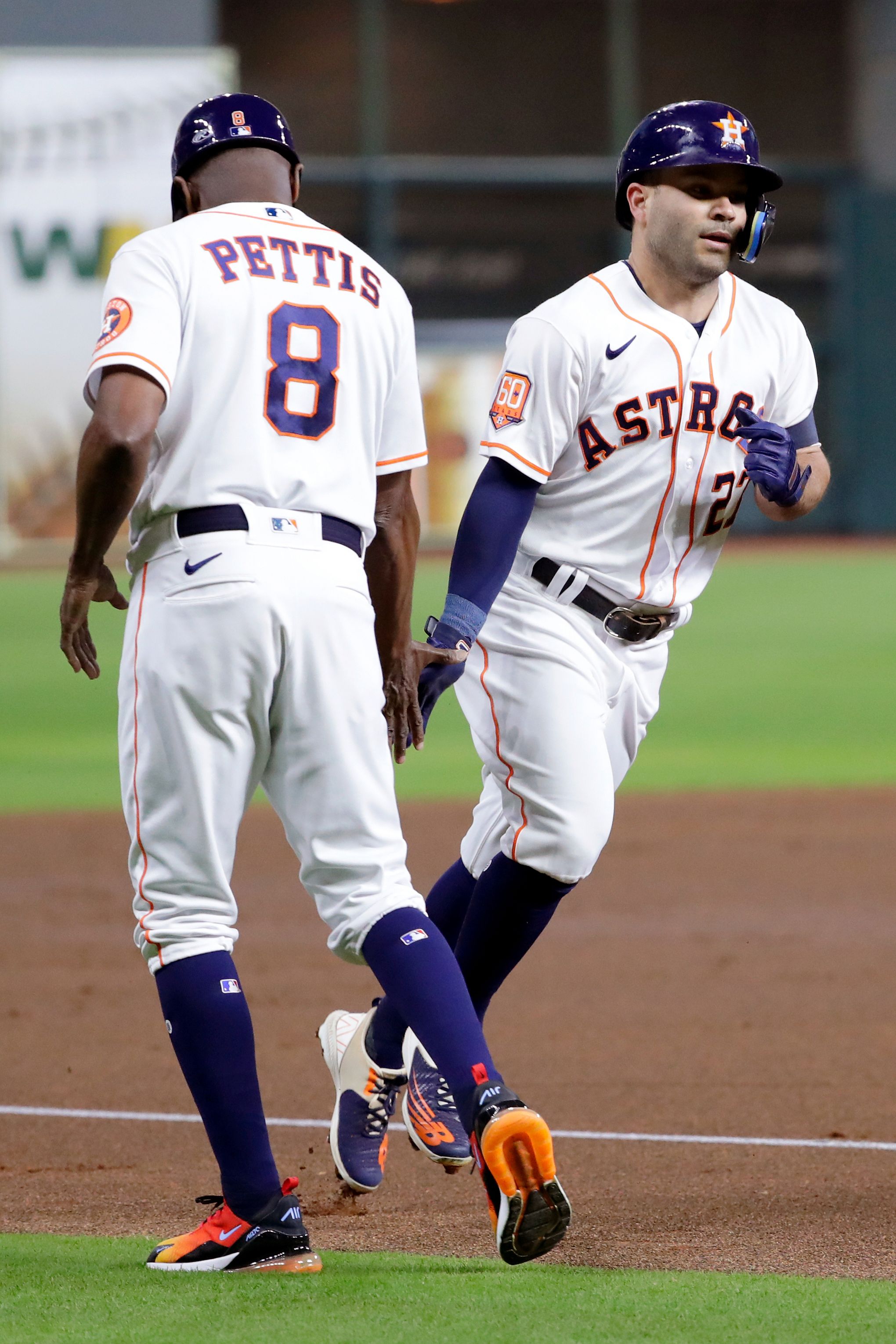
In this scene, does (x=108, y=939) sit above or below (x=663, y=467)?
below

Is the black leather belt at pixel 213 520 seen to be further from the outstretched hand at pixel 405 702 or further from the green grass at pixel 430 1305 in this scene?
the green grass at pixel 430 1305

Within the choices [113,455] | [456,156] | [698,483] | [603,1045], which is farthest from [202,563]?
[456,156]

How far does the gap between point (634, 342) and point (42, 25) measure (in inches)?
985

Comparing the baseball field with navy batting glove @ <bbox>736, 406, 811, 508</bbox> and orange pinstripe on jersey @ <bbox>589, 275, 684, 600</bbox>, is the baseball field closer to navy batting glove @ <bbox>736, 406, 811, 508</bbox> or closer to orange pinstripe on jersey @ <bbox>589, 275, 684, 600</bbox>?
orange pinstripe on jersey @ <bbox>589, 275, 684, 600</bbox>

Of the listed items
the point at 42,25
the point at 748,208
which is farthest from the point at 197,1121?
the point at 42,25

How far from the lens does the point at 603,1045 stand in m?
5.02

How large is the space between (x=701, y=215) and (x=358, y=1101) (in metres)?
1.96

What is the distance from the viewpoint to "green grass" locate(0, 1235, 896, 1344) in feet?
8.49

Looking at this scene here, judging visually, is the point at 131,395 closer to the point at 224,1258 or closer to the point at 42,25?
the point at 224,1258

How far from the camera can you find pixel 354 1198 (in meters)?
3.69

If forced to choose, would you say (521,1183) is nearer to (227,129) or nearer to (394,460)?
(394,460)

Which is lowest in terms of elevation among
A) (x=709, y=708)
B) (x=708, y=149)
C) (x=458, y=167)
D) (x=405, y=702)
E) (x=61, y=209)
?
(x=709, y=708)

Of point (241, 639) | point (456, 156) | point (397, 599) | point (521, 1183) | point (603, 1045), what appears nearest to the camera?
point (521, 1183)

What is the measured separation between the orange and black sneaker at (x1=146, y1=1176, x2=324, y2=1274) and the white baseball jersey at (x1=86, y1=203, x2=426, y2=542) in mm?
1172
